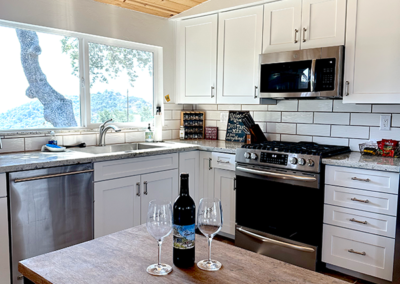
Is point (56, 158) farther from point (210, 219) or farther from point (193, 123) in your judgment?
point (193, 123)

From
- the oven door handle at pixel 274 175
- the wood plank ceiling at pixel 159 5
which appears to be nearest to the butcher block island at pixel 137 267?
the oven door handle at pixel 274 175

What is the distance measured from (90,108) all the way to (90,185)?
1.01 meters

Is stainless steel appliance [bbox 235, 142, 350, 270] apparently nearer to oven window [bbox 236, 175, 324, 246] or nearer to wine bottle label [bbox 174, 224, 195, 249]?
oven window [bbox 236, 175, 324, 246]

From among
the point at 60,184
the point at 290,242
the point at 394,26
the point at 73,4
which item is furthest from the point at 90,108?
the point at 394,26

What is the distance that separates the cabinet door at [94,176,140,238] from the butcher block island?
139 cm

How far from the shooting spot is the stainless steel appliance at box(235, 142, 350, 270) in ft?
8.54

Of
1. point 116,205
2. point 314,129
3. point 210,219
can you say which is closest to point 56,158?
point 116,205

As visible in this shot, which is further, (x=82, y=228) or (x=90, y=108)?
(x=90, y=108)

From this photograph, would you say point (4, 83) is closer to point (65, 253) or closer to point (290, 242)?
point (65, 253)

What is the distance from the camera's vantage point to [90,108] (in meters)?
3.29

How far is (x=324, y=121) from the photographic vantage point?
3188mm

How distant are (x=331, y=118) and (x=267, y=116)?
2.14ft

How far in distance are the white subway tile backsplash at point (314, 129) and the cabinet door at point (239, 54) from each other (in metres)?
0.51

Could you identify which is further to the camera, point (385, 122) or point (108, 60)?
point (108, 60)
